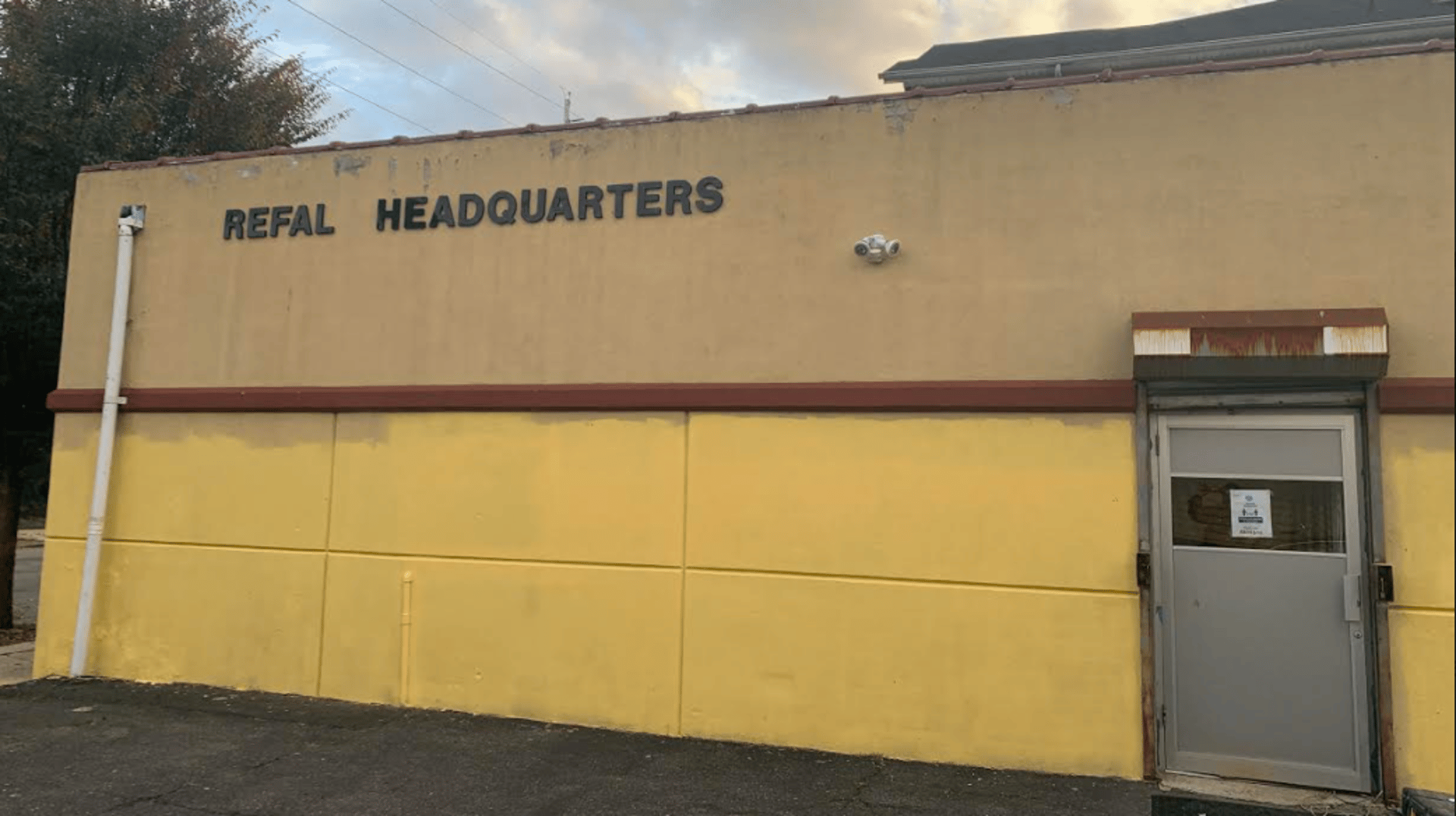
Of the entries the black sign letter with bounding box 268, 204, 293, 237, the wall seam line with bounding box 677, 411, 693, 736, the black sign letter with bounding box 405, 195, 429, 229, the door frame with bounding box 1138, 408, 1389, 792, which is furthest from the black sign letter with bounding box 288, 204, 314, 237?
the door frame with bounding box 1138, 408, 1389, 792

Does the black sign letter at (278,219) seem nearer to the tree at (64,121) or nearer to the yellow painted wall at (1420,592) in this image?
the tree at (64,121)

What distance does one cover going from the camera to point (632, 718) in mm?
6441

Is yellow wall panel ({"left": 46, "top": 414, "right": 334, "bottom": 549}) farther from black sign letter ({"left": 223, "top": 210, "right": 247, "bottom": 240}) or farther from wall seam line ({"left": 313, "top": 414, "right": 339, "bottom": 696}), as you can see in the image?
black sign letter ({"left": 223, "top": 210, "right": 247, "bottom": 240})

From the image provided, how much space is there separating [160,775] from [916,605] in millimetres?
4690

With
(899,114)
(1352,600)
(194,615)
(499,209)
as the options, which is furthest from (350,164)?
(1352,600)

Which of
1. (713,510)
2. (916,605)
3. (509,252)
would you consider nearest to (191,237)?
(509,252)

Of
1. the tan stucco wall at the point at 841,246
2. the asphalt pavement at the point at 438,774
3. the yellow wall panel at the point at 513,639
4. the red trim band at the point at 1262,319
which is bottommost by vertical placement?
the asphalt pavement at the point at 438,774

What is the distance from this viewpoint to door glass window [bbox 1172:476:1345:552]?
5.41 m

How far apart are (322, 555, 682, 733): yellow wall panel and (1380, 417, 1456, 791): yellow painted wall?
14.0ft

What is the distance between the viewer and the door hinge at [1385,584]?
516 centimetres

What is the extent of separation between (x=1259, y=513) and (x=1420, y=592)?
88 cm

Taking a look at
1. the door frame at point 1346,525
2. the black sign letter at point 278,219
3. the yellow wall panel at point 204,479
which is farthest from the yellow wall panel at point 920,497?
the black sign letter at point 278,219

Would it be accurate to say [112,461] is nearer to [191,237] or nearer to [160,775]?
[191,237]

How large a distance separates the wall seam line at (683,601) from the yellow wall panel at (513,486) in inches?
1.5
